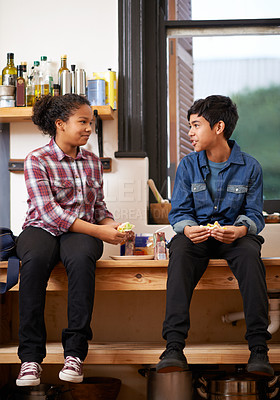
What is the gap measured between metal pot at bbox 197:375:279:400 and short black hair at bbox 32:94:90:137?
1.44 m

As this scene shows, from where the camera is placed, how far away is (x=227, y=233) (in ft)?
7.25

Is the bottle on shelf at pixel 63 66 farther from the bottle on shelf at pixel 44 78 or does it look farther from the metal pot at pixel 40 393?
the metal pot at pixel 40 393

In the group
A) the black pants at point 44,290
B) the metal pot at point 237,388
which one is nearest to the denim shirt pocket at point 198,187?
the black pants at point 44,290

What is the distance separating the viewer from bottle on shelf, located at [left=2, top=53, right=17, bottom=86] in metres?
2.95

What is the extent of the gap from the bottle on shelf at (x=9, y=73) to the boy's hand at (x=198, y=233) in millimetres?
1402

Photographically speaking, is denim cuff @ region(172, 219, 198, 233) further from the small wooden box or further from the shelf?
the shelf

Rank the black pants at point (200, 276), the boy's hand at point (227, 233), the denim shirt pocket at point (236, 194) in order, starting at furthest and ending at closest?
the denim shirt pocket at point (236, 194) < the boy's hand at point (227, 233) < the black pants at point (200, 276)

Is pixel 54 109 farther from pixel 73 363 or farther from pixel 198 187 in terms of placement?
pixel 73 363

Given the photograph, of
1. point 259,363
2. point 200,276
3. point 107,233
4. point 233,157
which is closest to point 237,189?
point 233,157

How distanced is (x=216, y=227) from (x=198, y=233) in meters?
0.08

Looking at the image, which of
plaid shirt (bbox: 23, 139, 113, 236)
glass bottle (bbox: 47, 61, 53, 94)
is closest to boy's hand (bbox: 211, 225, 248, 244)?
plaid shirt (bbox: 23, 139, 113, 236)

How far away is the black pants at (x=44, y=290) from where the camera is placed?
214 cm

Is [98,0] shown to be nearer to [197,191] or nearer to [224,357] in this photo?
[197,191]

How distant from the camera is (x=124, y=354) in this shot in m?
2.37
